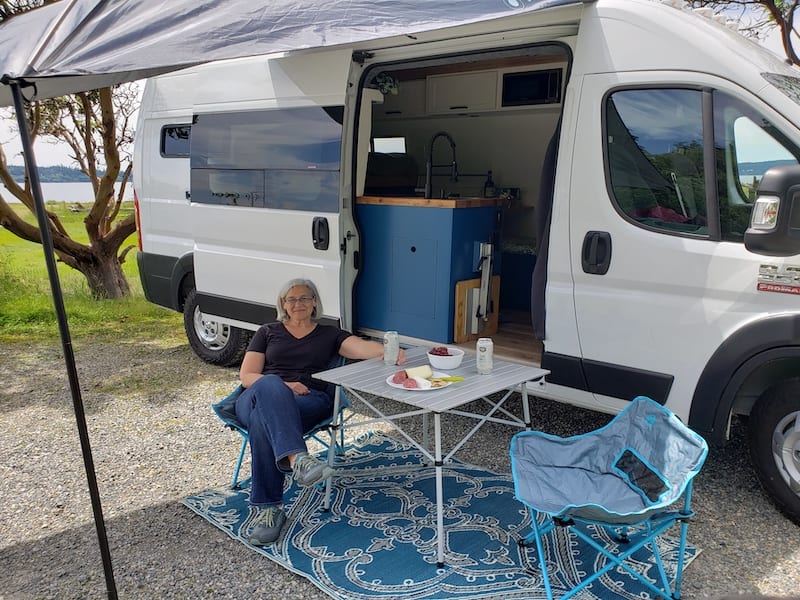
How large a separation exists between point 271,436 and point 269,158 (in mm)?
2226

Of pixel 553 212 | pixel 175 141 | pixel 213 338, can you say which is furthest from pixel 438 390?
pixel 175 141

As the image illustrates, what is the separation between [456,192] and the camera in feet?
20.2

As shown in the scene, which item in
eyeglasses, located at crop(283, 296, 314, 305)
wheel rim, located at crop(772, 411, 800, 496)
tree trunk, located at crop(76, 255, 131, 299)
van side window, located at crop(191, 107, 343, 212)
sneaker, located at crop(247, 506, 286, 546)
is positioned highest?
van side window, located at crop(191, 107, 343, 212)

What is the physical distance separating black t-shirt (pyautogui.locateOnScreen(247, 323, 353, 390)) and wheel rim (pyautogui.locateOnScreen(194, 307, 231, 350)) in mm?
2163

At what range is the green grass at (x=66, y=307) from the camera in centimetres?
704

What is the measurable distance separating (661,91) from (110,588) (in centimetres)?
292

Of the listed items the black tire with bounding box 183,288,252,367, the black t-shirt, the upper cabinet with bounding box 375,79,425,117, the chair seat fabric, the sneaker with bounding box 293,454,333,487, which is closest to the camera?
the chair seat fabric

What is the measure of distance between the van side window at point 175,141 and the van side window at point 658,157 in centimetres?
327

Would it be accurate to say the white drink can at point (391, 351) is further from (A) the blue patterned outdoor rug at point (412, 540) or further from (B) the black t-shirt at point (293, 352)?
(A) the blue patterned outdoor rug at point (412, 540)

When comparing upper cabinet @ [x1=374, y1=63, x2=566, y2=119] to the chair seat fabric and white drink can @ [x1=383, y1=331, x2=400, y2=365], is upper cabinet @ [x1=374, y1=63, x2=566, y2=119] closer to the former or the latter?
white drink can @ [x1=383, y1=331, x2=400, y2=365]

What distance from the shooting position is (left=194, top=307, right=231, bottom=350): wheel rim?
17.8 feet

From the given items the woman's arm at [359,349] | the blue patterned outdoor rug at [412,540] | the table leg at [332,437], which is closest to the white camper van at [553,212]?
the blue patterned outdoor rug at [412,540]

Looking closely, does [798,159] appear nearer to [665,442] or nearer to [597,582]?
[665,442]

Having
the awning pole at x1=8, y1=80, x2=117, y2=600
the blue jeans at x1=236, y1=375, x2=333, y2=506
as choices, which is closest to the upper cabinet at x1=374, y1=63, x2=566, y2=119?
the blue jeans at x1=236, y1=375, x2=333, y2=506
